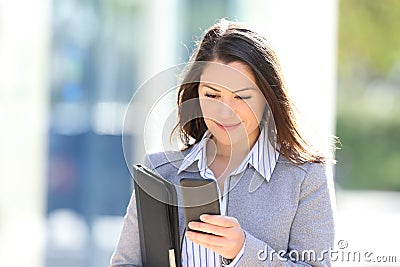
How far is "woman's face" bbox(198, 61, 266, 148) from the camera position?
1.86 metres

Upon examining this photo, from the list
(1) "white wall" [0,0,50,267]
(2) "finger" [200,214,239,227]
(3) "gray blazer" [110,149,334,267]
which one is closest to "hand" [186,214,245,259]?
(2) "finger" [200,214,239,227]

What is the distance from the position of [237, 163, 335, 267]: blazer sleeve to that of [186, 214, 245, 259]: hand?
12 centimetres

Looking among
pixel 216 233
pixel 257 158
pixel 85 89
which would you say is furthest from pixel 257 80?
pixel 85 89

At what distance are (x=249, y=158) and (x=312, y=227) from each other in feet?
0.72

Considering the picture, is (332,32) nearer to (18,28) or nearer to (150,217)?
(18,28)

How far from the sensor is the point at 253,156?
2.00 meters

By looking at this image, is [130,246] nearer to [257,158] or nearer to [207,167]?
[207,167]

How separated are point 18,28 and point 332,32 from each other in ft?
5.62

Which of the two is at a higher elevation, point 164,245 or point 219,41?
point 219,41

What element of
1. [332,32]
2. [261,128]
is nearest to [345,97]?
[332,32]

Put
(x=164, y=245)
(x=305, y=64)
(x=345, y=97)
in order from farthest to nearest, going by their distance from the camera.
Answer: (x=345, y=97) < (x=305, y=64) < (x=164, y=245)

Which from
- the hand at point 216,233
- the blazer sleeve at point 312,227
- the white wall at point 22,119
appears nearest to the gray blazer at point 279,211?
the blazer sleeve at point 312,227

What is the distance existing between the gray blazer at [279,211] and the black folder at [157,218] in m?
0.12

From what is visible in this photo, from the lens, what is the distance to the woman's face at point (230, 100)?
1.86 m
